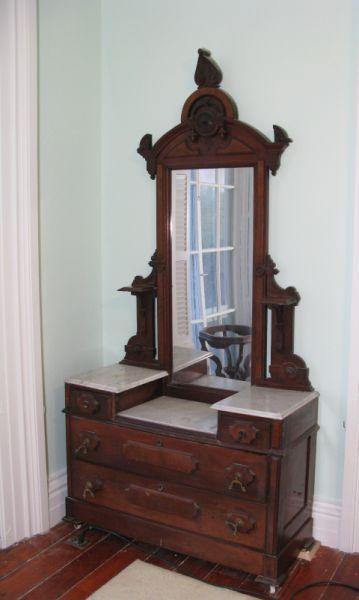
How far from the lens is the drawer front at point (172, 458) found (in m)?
2.26

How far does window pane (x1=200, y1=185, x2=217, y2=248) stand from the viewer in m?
2.62

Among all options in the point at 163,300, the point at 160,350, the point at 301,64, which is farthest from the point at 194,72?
the point at 160,350

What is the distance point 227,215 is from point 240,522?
1.24 m

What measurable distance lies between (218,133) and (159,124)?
357 mm

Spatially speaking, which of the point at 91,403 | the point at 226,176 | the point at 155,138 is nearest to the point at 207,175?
the point at 226,176

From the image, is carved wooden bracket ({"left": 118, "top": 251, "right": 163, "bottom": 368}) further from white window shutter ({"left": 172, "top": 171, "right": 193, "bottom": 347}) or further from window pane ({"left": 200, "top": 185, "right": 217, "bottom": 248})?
window pane ({"left": 200, "top": 185, "right": 217, "bottom": 248})

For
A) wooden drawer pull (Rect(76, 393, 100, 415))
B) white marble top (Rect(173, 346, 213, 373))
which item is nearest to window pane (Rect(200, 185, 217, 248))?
white marble top (Rect(173, 346, 213, 373))

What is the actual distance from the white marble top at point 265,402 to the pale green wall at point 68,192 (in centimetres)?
87

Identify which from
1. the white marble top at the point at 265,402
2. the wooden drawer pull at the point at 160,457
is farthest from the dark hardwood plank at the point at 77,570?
the white marble top at the point at 265,402

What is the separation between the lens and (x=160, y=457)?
2.43 meters

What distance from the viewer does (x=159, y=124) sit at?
280 centimetres

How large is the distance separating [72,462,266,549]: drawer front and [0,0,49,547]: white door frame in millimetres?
228

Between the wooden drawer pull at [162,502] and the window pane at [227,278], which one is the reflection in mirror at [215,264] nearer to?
the window pane at [227,278]

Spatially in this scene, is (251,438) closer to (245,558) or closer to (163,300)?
(245,558)
